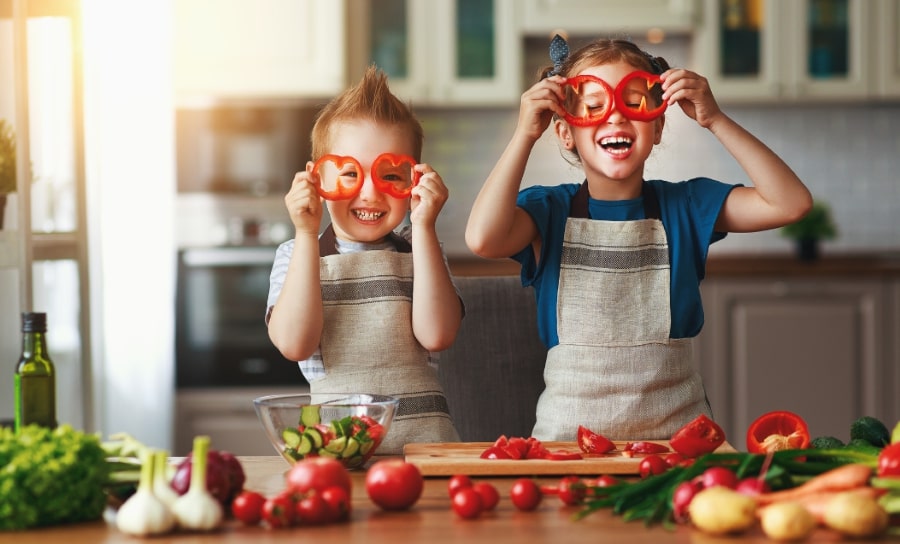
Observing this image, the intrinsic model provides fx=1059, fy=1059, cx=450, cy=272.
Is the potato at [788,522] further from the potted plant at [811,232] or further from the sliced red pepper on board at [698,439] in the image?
the potted plant at [811,232]

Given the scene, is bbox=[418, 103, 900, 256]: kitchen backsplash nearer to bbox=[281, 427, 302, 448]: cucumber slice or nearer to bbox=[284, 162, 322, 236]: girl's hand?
bbox=[284, 162, 322, 236]: girl's hand

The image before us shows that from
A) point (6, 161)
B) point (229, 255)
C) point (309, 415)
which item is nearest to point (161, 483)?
point (309, 415)

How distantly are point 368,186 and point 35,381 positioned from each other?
55cm

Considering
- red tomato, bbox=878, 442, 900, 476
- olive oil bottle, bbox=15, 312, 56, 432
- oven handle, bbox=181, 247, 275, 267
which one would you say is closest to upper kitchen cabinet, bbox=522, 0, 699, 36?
oven handle, bbox=181, 247, 275, 267

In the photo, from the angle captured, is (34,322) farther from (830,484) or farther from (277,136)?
(277,136)

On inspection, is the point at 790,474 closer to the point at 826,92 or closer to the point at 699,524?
the point at 699,524

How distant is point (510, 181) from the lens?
163 cm

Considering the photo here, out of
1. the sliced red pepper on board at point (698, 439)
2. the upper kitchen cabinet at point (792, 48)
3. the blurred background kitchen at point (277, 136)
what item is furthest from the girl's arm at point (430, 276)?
the upper kitchen cabinet at point (792, 48)

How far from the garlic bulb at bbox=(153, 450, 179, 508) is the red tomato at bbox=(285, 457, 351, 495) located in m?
0.12

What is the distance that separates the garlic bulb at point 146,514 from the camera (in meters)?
0.98

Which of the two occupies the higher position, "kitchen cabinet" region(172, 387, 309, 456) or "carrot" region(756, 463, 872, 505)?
"carrot" region(756, 463, 872, 505)

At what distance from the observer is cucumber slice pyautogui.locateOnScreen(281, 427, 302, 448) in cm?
123

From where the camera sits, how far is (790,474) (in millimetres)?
1100

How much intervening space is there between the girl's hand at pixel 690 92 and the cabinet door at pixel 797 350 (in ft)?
7.74
